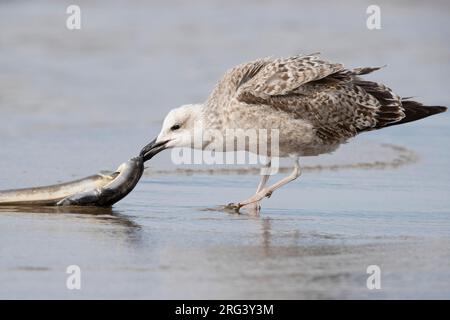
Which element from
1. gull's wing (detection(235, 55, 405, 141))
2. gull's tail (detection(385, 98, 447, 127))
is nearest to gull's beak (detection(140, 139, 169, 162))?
gull's wing (detection(235, 55, 405, 141))

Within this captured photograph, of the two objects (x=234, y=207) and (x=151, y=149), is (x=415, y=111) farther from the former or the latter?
(x=151, y=149)

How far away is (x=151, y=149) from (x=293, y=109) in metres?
1.22

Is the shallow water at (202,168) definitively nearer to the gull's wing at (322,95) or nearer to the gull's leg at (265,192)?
the gull's leg at (265,192)

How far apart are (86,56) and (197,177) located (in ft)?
21.6

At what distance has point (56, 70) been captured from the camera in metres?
15.5

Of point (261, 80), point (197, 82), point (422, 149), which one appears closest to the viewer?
point (261, 80)

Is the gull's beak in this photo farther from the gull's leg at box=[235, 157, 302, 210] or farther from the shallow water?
the gull's leg at box=[235, 157, 302, 210]

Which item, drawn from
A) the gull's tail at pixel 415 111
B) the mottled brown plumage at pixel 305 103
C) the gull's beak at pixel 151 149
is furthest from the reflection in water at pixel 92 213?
the gull's tail at pixel 415 111

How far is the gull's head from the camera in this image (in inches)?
370

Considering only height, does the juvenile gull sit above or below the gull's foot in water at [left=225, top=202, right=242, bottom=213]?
above

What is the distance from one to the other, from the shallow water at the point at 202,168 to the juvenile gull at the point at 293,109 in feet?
1.50
